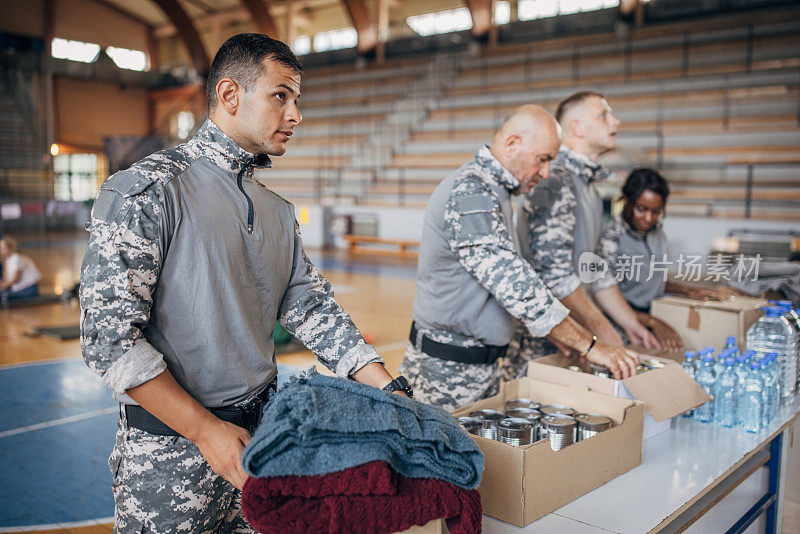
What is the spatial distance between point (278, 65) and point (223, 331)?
1.72ft

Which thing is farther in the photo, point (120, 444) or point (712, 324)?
point (712, 324)

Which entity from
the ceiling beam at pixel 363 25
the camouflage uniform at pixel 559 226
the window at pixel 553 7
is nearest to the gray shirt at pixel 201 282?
the camouflage uniform at pixel 559 226

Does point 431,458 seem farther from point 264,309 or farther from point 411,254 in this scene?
point 411,254

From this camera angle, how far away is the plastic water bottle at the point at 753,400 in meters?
1.88

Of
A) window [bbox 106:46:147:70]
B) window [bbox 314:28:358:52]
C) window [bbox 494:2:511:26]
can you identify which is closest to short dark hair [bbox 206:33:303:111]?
window [bbox 494:2:511:26]

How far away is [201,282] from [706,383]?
1511mm

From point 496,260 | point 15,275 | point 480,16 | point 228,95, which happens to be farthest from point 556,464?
point 480,16

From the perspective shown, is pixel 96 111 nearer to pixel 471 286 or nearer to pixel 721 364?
pixel 471 286

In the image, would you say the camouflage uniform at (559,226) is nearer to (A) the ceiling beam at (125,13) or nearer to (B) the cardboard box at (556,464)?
(B) the cardboard box at (556,464)

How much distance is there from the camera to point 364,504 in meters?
0.92

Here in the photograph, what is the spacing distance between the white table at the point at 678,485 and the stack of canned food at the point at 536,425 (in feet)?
0.40

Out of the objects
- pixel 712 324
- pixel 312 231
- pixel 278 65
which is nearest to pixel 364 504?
pixel 278 65

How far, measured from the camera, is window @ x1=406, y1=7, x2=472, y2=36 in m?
15.8

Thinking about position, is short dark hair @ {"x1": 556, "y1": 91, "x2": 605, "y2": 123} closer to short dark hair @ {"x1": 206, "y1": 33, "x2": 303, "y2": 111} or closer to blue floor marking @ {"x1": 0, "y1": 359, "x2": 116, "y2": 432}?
short dark hair @ {"x1": 206, "y1": 33, "x2": 303, "y2": 111}
